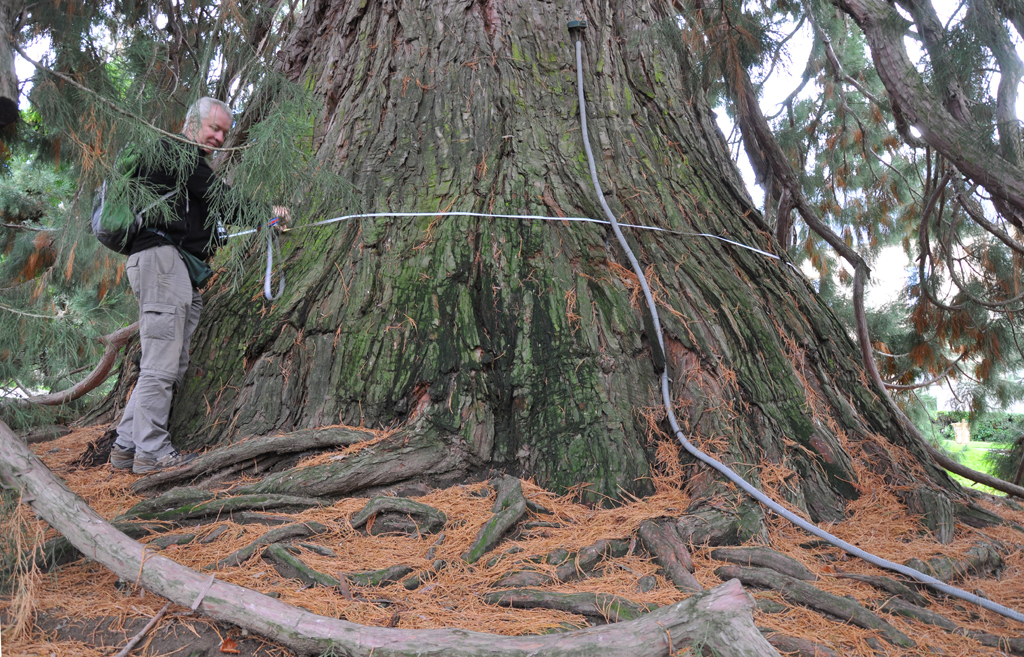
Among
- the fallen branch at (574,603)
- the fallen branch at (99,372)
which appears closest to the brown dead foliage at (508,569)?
the fallen branch at (574,603)

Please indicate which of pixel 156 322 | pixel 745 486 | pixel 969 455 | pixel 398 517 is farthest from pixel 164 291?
pixel 969 455

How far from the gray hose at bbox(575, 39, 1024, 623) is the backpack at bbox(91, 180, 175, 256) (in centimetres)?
192

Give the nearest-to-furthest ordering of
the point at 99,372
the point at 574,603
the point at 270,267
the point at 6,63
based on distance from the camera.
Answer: the point at 574,603, the point at 6,63, the point at 270,267, the point at 99,372

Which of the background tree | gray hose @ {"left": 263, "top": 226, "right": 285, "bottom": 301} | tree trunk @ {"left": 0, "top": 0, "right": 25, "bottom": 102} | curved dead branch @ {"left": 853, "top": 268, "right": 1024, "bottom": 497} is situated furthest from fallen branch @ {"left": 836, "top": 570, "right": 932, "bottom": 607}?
tree trunk @ {"left": 0, "top": 0, "right": 25, "bottom": 102}

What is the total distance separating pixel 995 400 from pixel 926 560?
4695 millimetres

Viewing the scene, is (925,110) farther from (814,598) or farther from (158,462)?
(158,462)

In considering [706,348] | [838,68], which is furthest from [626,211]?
[838,68]

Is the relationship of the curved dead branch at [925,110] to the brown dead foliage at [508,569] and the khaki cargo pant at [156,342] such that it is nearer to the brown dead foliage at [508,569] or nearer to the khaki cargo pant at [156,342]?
the brown dead foliage at [508,569]

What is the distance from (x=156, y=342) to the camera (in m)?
2.96

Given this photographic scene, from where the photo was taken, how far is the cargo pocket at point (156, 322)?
2.95m

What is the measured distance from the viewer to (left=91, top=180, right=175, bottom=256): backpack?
2.82m

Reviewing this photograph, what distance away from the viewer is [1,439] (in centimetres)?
198

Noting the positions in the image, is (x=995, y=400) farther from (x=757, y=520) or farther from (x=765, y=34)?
(x=757, y=520)

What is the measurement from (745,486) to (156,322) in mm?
2472
